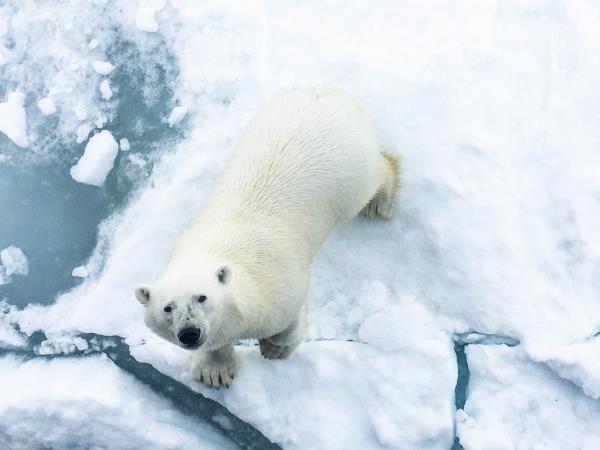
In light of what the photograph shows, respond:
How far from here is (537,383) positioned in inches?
110

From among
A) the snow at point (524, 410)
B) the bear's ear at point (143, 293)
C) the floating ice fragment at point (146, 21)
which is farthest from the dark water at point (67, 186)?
the snow at point (524, 410)

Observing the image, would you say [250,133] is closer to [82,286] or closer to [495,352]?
[82,286]

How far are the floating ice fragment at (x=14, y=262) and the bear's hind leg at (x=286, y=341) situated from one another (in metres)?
1.10

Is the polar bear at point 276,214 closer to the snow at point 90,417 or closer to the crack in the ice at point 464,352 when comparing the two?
the snow at point 90,417

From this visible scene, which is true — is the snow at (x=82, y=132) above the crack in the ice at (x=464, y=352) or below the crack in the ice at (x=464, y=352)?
above

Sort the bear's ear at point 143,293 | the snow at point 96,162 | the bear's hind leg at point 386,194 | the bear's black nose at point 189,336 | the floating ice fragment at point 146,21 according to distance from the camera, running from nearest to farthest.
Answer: the bear's black nose at point 189,336, the bear's ear at point 143,293, the bear's hind leg at point 386,194, the snow at point 96,162, the floating ice fragment at point 146,21

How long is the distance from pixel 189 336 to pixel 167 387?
1033mm

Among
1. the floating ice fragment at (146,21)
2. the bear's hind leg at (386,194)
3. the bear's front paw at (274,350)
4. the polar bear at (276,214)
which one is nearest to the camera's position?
the polar bear at (276,214)

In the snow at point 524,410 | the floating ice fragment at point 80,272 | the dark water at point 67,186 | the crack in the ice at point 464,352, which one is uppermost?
the dark water at point 67,186

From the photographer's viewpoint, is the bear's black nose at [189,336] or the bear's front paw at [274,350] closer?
the bear's black nose at [189,336]

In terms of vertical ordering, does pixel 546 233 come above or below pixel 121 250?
below

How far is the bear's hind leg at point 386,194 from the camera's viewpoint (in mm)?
2914

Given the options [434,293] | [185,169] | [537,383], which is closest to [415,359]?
[434,293]

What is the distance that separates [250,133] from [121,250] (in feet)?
2.77
